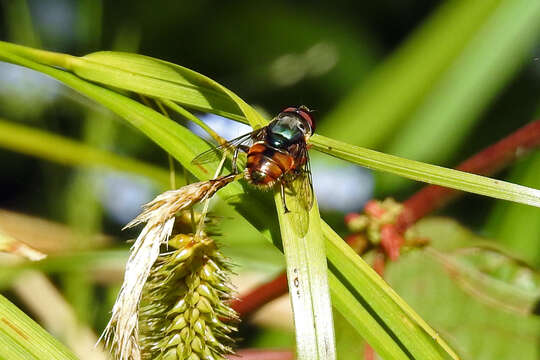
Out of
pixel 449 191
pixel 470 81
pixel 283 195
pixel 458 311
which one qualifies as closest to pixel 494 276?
pixel 458 311

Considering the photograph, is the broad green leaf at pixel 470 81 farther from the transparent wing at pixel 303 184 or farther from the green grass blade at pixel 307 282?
the green grass blade at pixel 307 282

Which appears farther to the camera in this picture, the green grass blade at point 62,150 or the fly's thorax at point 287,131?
the green grass blade at point 62,150

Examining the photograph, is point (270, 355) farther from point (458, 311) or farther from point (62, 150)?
point (62, 150)

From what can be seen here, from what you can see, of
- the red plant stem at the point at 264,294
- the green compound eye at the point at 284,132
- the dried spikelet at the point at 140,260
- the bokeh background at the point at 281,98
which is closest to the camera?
the dried spikelet at the point at 140,260

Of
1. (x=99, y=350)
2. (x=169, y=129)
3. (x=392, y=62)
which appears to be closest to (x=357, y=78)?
(x=392, y=62)

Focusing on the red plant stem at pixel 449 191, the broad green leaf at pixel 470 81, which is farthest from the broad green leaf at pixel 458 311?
the broad green leaf at pixel 470 81

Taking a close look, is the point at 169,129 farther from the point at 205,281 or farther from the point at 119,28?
the point at 119,28

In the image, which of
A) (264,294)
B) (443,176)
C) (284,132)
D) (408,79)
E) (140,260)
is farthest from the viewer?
(408,79)
